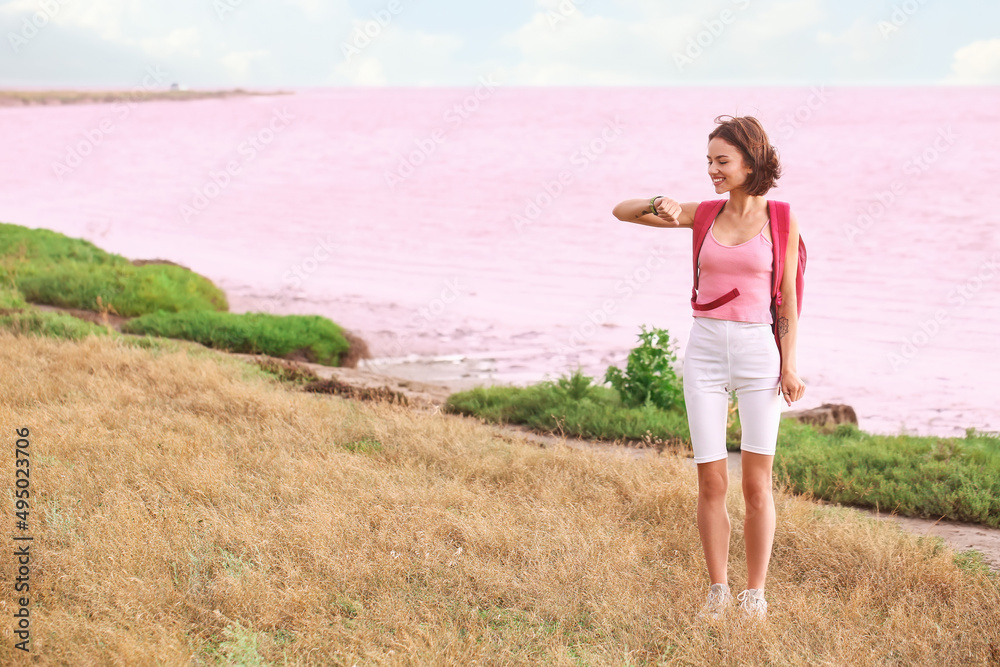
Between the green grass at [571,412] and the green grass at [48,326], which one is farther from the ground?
the green grass at [48,326]

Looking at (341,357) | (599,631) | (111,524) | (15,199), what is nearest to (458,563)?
(599,631)

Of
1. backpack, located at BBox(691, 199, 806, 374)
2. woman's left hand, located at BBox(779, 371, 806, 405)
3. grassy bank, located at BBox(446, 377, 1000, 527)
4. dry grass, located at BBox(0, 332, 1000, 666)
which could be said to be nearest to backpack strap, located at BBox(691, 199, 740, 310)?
backpack, located at BBox(691, 199, 806, 374)

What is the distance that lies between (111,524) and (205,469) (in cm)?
99

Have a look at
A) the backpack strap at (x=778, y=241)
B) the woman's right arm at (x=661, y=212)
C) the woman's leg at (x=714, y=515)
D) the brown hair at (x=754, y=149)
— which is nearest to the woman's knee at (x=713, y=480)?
the woman's leg at (x=714, y=515)

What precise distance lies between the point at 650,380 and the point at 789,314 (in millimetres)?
4915

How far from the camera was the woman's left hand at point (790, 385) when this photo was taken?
3977 millimetres

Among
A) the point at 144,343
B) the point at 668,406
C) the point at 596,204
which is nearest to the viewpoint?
the point at 668,406

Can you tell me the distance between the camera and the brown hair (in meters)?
3.98

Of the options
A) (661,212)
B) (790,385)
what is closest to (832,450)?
(790,385)

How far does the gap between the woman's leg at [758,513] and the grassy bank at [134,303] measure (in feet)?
27.2

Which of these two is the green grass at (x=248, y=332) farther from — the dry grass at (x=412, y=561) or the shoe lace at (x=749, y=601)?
the shoe lace at (x=749, y=601)

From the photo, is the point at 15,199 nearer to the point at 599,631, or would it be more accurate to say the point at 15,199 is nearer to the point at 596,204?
the point at 596,204

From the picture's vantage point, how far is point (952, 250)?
22906 millimetres

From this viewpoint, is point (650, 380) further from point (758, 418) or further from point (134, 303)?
point (134, 303)
